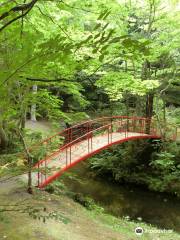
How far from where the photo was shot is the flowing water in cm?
940

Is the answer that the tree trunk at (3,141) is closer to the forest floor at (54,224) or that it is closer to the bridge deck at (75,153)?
the bridge deck at (75,153)

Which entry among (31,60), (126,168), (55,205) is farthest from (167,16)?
(31,60)

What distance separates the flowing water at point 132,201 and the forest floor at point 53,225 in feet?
5.94

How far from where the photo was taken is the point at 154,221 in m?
9.15

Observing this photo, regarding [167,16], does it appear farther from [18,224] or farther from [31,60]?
[31,60]

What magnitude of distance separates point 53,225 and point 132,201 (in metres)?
5.96

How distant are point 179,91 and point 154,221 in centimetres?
1103

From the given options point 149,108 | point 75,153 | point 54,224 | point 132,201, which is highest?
point 149,108

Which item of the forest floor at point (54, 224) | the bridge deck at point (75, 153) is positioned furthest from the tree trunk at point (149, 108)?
the forest floor at point (54, 224)

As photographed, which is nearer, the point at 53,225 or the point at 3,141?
the point at 53,225

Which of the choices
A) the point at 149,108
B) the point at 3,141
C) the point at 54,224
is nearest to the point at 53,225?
the point at 54,224

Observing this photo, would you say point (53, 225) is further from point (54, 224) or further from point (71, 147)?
point (71, 147)

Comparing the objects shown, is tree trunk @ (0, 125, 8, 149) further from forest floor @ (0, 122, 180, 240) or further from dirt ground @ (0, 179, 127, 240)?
dirt ground @ (0, 179, 127, 240)

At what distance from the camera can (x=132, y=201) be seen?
1083cm
